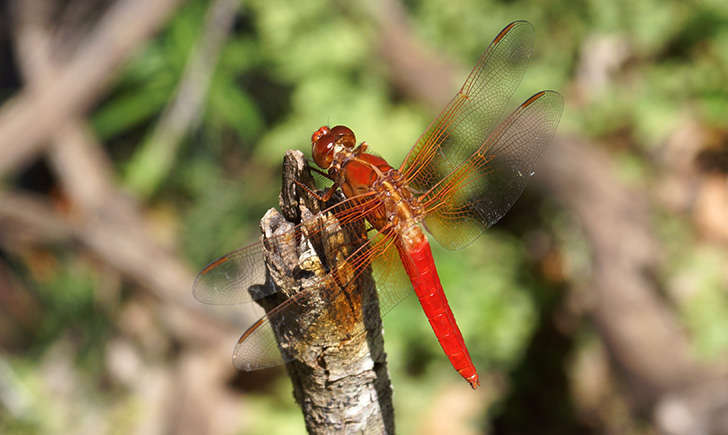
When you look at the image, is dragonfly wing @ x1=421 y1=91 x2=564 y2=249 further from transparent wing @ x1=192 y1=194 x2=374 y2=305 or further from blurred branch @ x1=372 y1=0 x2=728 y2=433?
blurred branch @ x1=372 y1=0 x2=728 y2=433

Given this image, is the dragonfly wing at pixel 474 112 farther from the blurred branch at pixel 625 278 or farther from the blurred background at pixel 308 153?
the blurred background at pixel 308 153

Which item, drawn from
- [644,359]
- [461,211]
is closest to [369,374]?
[461,211]

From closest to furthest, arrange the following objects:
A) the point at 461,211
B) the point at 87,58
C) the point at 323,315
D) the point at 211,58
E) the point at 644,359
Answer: the point at 323,315
the point at 461,211
the point at 644,359
the point at 87,58
the point at 211,58

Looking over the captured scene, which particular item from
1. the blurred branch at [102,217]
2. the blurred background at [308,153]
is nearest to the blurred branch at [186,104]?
the blurred background at [308,153]

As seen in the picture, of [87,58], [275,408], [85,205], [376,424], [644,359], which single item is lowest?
[376,424]

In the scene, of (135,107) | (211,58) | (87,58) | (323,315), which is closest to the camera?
(323,315)

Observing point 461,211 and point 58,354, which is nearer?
point 461,211

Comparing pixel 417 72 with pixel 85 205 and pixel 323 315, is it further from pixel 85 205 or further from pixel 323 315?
pixel 323 315

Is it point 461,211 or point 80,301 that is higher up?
point 80,301
